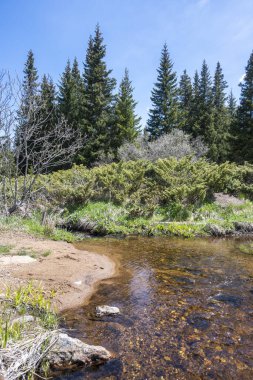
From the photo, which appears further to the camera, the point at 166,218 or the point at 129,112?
the point at 129,112

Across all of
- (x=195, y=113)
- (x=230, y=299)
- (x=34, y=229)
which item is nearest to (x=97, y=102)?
(x=195, y=113)

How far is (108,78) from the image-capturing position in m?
31.1

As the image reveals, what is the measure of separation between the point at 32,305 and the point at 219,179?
13302mm

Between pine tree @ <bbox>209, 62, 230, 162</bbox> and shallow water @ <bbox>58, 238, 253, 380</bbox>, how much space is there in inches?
1016

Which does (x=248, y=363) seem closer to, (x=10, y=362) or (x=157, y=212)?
(x=10, y=362)

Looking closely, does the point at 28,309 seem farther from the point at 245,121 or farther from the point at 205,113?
the point at 205,113

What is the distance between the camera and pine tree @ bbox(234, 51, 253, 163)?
2945 centimetres

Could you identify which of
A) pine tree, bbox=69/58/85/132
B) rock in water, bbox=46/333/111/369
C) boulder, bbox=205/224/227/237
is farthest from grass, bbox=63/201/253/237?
pine tree, bbox=69/58/85/132

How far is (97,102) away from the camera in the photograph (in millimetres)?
29781

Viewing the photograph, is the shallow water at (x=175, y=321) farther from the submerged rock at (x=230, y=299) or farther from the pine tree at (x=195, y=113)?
the pine tree at (x=195, y=113)

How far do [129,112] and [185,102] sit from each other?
12355 mm

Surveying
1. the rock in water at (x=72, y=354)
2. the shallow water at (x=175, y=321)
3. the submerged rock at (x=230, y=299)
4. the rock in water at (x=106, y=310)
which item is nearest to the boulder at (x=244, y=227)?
the shallow water at (x=175, y=321)

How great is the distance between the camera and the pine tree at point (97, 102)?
29.1m

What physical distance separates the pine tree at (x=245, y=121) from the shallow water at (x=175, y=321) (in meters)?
23.2
